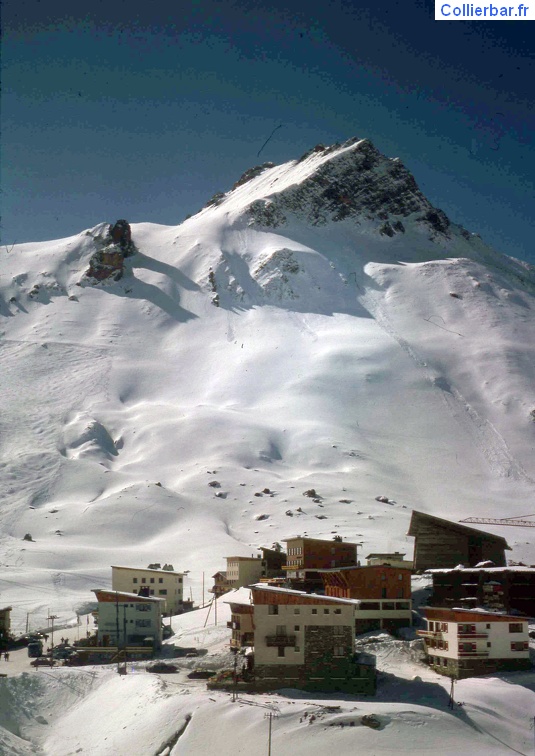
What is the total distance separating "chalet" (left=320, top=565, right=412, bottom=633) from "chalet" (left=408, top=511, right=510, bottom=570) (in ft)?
33.6

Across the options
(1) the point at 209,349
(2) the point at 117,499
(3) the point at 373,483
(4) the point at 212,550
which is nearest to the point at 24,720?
(4) the point at 212,550

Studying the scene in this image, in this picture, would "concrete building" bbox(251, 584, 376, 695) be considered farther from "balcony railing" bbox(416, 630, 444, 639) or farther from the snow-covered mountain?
the snow-covered mountain

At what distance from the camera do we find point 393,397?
13138cm

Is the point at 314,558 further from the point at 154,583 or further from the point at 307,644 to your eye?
the point at 307,644

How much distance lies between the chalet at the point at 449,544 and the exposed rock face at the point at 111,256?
13314 cm

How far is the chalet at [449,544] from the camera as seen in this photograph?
59.8 meters

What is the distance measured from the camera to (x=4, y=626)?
180 ft

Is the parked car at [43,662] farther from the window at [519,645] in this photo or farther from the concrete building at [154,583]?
the window at [519,645]

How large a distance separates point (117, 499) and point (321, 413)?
37.3 m

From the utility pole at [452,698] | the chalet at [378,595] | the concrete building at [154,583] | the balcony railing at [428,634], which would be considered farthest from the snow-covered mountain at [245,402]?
the utility pole at [452,698]

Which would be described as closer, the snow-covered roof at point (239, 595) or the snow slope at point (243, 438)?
the snow slope at point (243, 438)

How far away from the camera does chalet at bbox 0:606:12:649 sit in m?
53.9

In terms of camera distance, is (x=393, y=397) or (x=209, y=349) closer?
(x=393, y=397)

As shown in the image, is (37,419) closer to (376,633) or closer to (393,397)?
(393,397)
